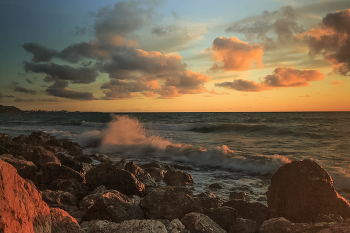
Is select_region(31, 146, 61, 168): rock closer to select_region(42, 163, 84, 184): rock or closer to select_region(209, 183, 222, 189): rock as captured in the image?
select_region(42, 163, 84, 184): rock

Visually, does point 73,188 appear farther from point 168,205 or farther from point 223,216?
point 223,216

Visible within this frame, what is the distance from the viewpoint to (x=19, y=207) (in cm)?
235

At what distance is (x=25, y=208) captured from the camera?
7.98 ft

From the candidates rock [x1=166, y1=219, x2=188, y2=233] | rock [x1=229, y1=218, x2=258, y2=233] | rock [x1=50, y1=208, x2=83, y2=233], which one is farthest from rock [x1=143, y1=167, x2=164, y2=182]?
rock [x1=50, y1=208, x2=83, y2=233]

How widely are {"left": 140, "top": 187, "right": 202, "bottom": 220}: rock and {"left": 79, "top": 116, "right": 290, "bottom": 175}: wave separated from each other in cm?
568

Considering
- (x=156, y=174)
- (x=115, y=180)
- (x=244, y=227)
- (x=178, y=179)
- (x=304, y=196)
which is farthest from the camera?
(x=156, y=174)

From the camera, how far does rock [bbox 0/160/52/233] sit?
219cm

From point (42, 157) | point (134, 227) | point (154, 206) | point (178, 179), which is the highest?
point (134, 227)

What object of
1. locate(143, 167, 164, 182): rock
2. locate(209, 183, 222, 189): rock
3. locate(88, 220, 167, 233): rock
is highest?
locate(88, 220, 167, 233): rock

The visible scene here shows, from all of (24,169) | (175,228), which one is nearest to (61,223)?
(175,228)

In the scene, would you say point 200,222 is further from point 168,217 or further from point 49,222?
point 49,222

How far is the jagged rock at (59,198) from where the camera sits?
4.81m

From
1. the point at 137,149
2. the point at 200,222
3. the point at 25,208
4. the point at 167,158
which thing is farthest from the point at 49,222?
the point at 137,149

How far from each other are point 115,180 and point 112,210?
2.07m
